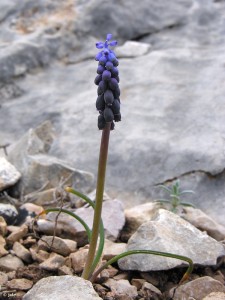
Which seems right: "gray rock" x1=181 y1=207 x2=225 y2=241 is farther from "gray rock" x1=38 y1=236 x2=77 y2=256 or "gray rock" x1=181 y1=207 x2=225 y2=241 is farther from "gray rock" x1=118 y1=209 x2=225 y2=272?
"gray rock" x1=38 y1=236 x2=77 y2=256

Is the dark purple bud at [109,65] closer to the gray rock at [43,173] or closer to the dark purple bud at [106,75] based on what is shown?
the dark purple bud at [106,75]

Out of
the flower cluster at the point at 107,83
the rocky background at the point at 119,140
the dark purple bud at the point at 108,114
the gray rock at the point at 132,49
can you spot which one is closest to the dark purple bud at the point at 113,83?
the flower cluster at the point at 107,83

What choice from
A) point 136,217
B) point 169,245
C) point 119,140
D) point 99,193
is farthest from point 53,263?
point 119,140

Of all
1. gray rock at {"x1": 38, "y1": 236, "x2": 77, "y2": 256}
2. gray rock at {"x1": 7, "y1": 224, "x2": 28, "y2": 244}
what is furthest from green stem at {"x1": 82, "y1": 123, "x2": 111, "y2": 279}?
gray rock at {"x1": 7, "y1": 224, "x2": 28, "y2": 244}

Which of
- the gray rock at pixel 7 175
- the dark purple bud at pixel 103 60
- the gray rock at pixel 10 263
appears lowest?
the gray rock at pixel 10 263

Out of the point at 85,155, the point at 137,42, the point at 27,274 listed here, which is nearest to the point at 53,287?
the point at 27,274
